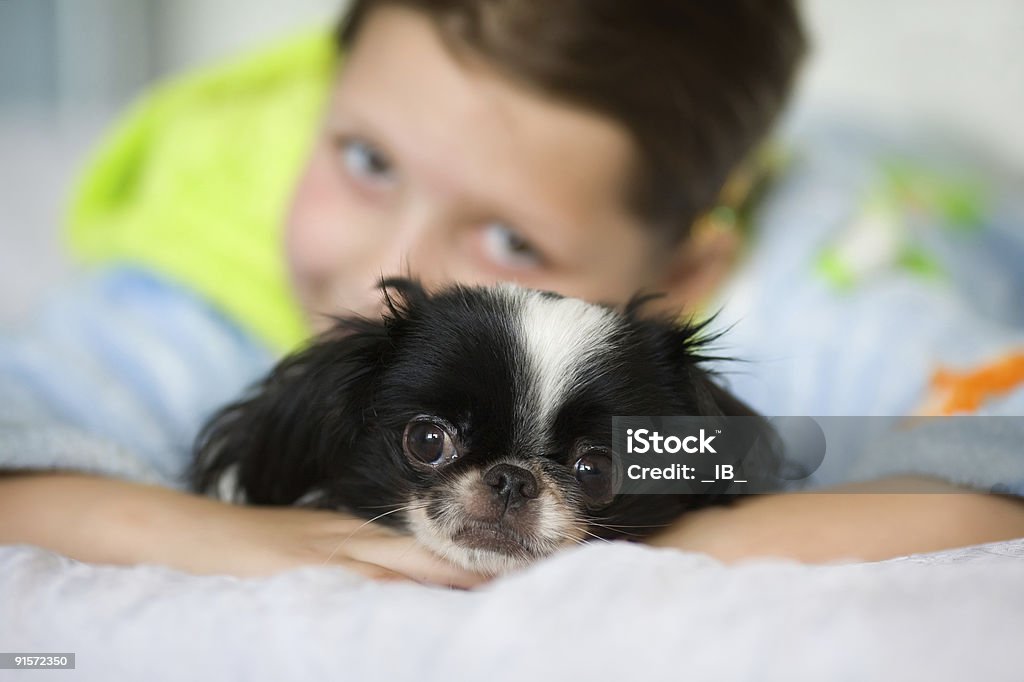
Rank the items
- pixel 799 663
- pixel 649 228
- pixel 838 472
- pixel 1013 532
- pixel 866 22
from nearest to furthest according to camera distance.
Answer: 1. pixel 799 663
2. pixel 1013 532
3. pixel 838 472
4. pixel 649 228
5. pixel 866 22

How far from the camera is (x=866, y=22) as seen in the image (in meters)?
2.63

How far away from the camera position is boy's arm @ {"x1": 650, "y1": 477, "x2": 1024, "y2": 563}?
745 millimetres

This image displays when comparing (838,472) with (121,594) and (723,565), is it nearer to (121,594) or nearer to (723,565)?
(723,565)

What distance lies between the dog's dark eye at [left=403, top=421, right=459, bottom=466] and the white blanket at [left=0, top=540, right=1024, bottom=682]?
12cm

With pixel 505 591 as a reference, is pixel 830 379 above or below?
above

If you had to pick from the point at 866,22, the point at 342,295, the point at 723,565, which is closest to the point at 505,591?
the point at 723,565

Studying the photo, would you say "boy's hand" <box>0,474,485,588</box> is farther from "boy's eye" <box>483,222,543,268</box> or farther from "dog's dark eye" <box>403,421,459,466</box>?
"boy's eye" <box>483,222,543,268</box>

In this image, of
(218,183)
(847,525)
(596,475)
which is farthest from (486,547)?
(218,183)

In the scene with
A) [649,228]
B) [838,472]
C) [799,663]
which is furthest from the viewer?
[649,228]

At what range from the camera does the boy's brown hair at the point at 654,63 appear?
Answer: 125 centimetres

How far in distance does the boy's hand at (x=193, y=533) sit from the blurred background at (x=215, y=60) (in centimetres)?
152

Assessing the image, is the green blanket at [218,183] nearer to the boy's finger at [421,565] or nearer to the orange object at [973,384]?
the boy's finger at [421,565]

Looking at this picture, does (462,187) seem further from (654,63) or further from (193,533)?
(193,533)

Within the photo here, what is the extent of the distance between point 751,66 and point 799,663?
1.14 metres
